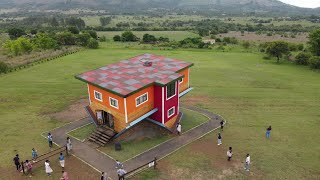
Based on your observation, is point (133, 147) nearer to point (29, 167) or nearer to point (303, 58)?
point (29, 167)

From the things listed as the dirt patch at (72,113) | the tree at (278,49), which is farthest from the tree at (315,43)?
the dirt patch at (72,113)

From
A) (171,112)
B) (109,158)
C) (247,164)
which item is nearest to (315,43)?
(171,112)

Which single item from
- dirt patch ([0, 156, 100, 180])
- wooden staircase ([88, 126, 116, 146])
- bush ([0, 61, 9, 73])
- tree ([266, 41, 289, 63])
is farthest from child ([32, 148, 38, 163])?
tree ([266, 41, 289, 63])

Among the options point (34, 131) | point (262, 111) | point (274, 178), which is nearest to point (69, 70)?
point (34, 131)

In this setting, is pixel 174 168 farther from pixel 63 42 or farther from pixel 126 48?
pixel 63 42

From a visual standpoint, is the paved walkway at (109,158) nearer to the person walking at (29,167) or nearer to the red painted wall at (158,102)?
the red painted wall at (158,102)
